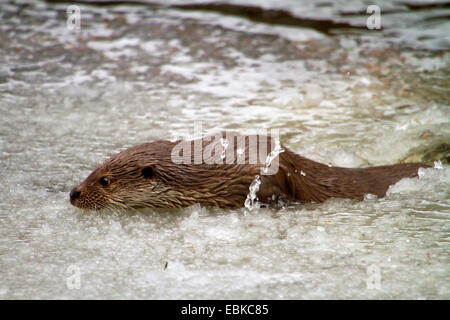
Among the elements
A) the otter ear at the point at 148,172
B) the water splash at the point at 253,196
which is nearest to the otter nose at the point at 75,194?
the otter ear at the point at 148,172

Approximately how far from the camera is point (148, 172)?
147 inches

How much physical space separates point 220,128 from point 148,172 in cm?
148

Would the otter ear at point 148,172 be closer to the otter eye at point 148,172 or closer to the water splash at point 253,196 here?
the otter eye at point 148,172

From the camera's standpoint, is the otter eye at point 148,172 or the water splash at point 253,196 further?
the otter eye at point 148,172

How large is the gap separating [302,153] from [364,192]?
3.02 ft

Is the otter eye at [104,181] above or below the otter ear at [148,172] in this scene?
below

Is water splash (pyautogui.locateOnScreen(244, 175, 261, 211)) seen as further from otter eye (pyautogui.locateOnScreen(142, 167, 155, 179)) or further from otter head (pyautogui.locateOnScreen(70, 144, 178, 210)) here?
otter eye (pyautogui.locateOnScreen(142, 167, 155, 179))

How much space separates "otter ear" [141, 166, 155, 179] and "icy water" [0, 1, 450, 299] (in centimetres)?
23

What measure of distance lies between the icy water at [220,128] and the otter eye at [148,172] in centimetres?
23

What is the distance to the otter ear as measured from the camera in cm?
372

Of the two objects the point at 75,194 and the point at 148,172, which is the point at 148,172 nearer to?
the point at 148,172

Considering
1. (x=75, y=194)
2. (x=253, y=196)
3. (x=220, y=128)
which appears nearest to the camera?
(x=253, y=196)

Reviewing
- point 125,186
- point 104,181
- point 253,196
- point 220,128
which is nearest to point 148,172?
point 125,186

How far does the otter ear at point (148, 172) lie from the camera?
3718mm
